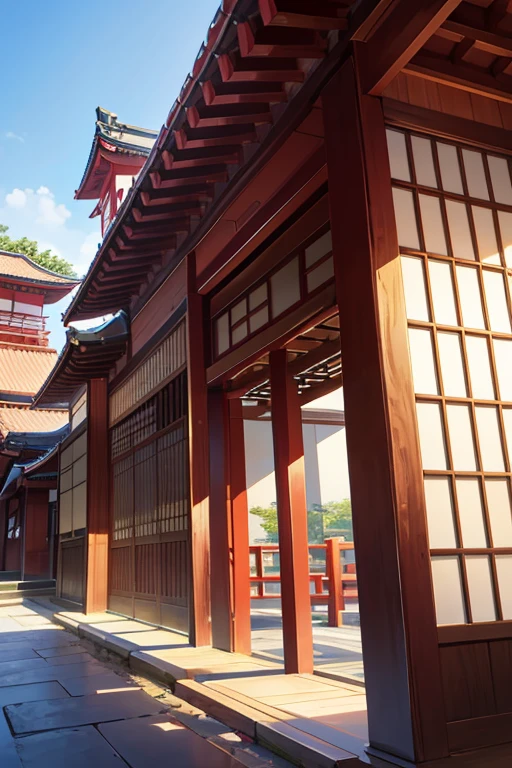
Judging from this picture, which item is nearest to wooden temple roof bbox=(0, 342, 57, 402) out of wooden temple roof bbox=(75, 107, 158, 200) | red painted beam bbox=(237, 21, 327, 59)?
wooden temple roof bbox=(75, 107, 158, 200)

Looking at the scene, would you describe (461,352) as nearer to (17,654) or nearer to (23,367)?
(17,654)

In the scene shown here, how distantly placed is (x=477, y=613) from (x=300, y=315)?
2271 millimetres

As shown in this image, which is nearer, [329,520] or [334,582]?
[334,582]

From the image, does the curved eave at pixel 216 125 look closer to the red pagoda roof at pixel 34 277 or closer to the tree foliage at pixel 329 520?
the tree foliage at pixel 329 520

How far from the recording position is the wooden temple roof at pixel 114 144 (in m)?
12.9

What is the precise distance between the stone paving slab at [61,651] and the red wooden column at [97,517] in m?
1.85

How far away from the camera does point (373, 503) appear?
299 centimetres

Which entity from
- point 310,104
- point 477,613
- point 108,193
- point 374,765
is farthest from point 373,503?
point 108,193

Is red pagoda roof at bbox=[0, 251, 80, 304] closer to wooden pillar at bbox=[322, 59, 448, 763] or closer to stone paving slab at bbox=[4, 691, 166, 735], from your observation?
stone paving slab at bbox=[4, 691, 166, 735]

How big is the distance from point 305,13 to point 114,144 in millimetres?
10418

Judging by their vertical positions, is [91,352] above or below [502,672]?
above

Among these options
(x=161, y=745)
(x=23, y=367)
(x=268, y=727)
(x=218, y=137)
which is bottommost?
(x=161, y=745)

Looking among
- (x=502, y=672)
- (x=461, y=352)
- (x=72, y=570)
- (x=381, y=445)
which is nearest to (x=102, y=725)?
(x=502, y=672)

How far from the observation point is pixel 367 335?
3127 millimetres
